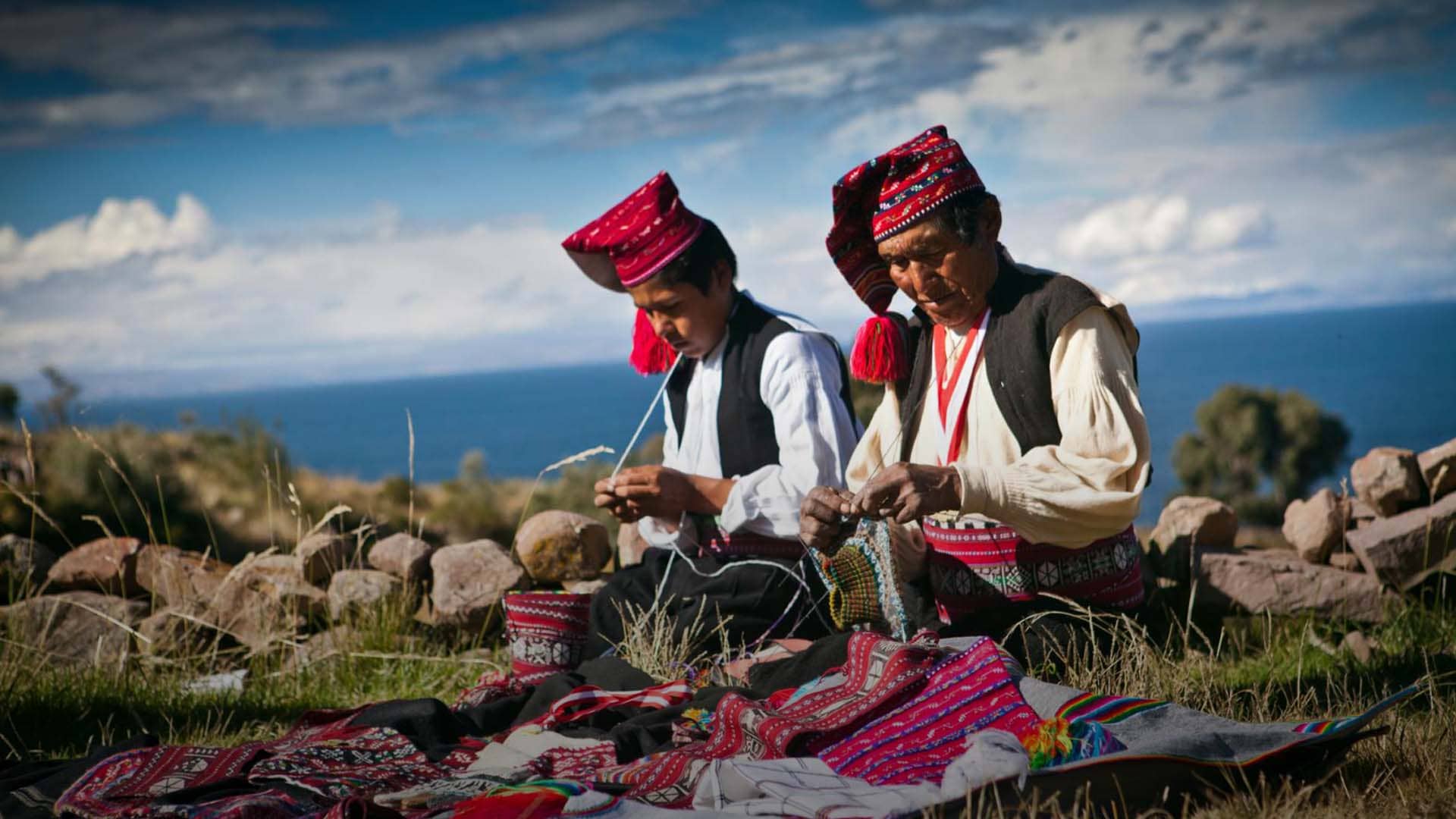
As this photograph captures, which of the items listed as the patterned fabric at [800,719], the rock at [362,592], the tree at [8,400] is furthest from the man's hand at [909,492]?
the tree at [8,400]

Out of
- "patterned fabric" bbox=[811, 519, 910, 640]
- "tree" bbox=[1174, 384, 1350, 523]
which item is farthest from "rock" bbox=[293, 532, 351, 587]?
"tree" bbox=[1174, 384, 1350, 523]

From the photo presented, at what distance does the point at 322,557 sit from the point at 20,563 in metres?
1.50

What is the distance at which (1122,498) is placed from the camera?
2.97 meters

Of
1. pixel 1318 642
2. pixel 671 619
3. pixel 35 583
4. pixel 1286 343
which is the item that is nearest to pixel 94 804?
pixel 671 619

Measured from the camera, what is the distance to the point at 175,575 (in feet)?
18.4

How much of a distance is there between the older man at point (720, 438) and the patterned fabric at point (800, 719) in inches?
32.9

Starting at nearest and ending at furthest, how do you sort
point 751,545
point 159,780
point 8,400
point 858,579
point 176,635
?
1. point 159,780
2. point 858,579
3. point 751,545
4. point 176,635
5. point 8,400

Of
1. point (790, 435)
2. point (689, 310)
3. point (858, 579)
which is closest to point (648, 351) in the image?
point (689, 310)

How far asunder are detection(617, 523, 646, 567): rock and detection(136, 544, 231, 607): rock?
194 cm

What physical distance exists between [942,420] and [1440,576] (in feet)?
8.10

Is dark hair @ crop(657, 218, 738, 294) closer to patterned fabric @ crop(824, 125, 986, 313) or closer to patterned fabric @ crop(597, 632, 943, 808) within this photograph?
patterned fabric @ crop(824, 125, 986, 313)

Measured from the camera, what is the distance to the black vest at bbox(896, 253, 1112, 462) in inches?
124

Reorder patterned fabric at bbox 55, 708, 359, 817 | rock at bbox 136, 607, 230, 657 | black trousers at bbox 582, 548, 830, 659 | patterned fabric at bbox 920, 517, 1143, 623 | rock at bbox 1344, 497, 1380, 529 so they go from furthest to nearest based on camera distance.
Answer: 1. rock at bbox 136, 607, 230, 657
2. rock at bbox 1344, 497, 1380, 529
3. black trousers at bbox 582, 548, 830, 659
4. patterned fabric at bbox 920, 517, 1143, 623
5. patterned fabric at bbox 55, 708, 359, 817

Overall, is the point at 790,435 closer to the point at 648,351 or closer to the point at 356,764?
the point at 648,351
